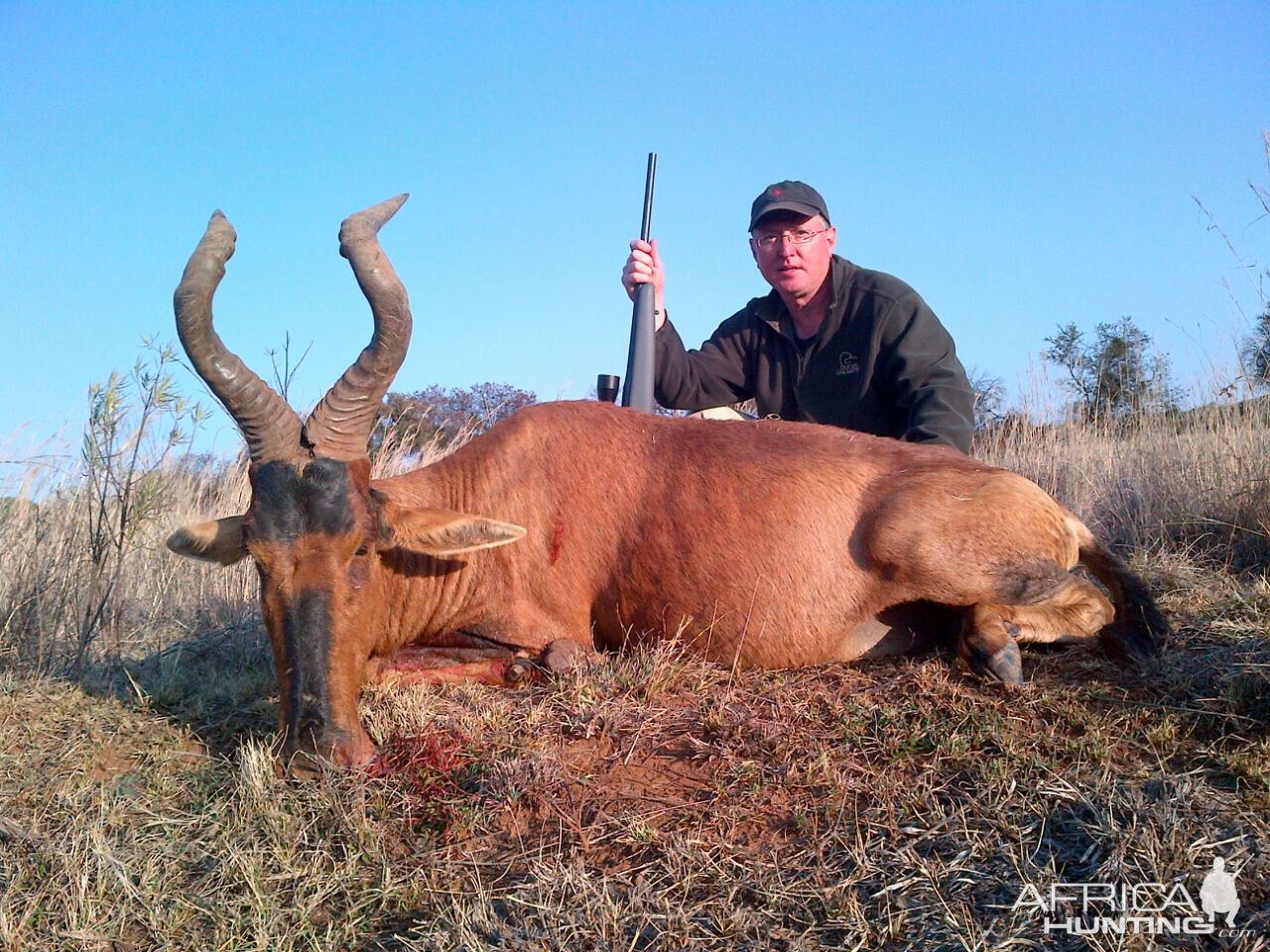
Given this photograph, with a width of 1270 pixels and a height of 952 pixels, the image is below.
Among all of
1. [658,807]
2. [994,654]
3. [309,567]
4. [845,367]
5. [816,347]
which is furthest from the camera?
[816,347]

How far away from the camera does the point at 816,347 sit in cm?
721

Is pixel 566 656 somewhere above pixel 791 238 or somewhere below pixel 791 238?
below

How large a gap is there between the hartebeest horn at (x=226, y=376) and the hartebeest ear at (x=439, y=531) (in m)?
0.54

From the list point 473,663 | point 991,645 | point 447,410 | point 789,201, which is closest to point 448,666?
point 473,663

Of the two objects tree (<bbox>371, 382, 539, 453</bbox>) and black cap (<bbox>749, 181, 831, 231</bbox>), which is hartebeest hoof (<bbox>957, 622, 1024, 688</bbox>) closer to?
black cap (<bbox>749, 181, 831, 231</bbox>)

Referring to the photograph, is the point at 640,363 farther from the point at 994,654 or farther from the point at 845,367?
the point at 994,654

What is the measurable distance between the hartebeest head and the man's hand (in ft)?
9.53

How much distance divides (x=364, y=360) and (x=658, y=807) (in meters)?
2.48

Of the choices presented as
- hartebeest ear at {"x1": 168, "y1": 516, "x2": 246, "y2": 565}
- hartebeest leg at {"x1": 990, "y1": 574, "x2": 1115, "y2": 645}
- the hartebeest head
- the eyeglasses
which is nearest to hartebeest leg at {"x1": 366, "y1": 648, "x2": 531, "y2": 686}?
the hartebeest head

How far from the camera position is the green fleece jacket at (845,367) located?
6.43 metres

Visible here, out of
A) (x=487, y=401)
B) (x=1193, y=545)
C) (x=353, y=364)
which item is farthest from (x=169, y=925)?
(x=487, y=401)

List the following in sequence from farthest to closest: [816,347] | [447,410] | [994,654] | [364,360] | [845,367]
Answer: [447,410] < [816,347] < [845,367] < [364,360] < [994,654]

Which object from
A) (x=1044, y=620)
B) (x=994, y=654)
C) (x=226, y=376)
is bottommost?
(x=994, y=654)

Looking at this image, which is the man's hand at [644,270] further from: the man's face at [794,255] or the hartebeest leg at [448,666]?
the hartebeest leg at [448,666]
